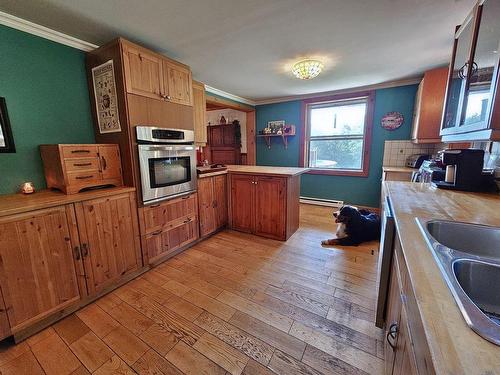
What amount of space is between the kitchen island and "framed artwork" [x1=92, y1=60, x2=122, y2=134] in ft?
5.07

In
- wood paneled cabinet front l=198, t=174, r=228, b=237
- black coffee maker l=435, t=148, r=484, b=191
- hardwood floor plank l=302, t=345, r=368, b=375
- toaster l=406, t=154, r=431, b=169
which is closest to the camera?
hardwood floor plank l=302, t=345, r=368, b=375

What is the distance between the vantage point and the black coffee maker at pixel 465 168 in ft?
5.40

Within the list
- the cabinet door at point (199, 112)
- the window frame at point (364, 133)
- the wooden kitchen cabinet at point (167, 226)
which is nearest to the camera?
the wooden kitchen cabinet at point (167, 226)

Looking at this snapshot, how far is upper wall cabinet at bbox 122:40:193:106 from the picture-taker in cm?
192

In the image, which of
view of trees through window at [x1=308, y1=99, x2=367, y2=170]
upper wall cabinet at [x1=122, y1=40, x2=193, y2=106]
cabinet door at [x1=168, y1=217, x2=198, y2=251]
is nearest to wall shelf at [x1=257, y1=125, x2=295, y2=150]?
view of trees through window at [x1=308, y1=99, x2=367, y2=170]

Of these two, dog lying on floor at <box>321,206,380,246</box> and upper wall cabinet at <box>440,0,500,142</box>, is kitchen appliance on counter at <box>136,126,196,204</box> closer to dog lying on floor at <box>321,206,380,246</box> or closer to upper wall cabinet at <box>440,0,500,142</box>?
dog lying on floor at <box>321,206,380,246</box>

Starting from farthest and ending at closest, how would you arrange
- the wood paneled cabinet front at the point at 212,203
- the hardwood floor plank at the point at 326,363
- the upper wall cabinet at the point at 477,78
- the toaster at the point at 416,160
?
the toaster at the point at 416,160
the wood paneled cabinet front at the point at 212,203
the hardwood floor plank at the point at 326,363
the upper wall cabinet at the point at 477,78

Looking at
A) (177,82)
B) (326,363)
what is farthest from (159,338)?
(177,82)

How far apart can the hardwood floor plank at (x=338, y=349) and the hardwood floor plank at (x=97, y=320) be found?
132 centimetres

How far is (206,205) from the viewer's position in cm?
291

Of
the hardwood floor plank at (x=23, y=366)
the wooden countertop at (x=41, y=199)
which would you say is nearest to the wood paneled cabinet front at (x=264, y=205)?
the wooden countertop at (x=41, y=199)

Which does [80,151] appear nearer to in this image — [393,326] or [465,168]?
[393,326]

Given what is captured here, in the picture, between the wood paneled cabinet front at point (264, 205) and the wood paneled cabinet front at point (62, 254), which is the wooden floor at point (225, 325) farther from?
the wood paneled cabinet front at point (264, 205)

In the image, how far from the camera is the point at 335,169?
4.31 m
